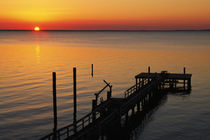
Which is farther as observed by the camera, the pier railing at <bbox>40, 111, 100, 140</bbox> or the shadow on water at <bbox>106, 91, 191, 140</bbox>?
the shadow on water at <bbox>106, 91, 191, 140</bbox>

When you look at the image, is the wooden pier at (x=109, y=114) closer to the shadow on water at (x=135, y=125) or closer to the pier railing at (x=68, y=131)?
the pier railing at (x=68, y=131)

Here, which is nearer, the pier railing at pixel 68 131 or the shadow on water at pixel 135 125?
the pier railing at pixel 68 131

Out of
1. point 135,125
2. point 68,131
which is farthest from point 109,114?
point 68,131

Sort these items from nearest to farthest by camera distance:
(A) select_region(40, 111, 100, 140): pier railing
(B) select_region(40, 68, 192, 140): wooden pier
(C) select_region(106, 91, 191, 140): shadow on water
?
(A) select_region(40, 111, 100, 140): pier railing
(B) select_region(40, 68, 192, 140): wooden pier
(C) select_region(106, 91, 191, 140): shadow on water

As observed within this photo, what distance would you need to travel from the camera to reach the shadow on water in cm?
2275

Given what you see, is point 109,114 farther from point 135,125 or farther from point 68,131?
point 68,131

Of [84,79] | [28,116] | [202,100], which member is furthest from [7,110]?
[202,100]

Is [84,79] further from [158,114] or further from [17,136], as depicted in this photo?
[17,136]

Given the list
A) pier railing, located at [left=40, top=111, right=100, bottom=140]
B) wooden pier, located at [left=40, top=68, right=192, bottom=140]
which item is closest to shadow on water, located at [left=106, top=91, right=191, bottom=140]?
wooden pier, located at [left=40, top=68, right=192, bottom=140]

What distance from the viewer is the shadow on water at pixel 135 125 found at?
2275cm

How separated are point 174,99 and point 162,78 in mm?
5105

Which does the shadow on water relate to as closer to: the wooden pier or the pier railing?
the wooden pier

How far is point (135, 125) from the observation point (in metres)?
25.6

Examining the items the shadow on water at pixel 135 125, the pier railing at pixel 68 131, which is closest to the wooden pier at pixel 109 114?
the pier railing at pixel 68 131
